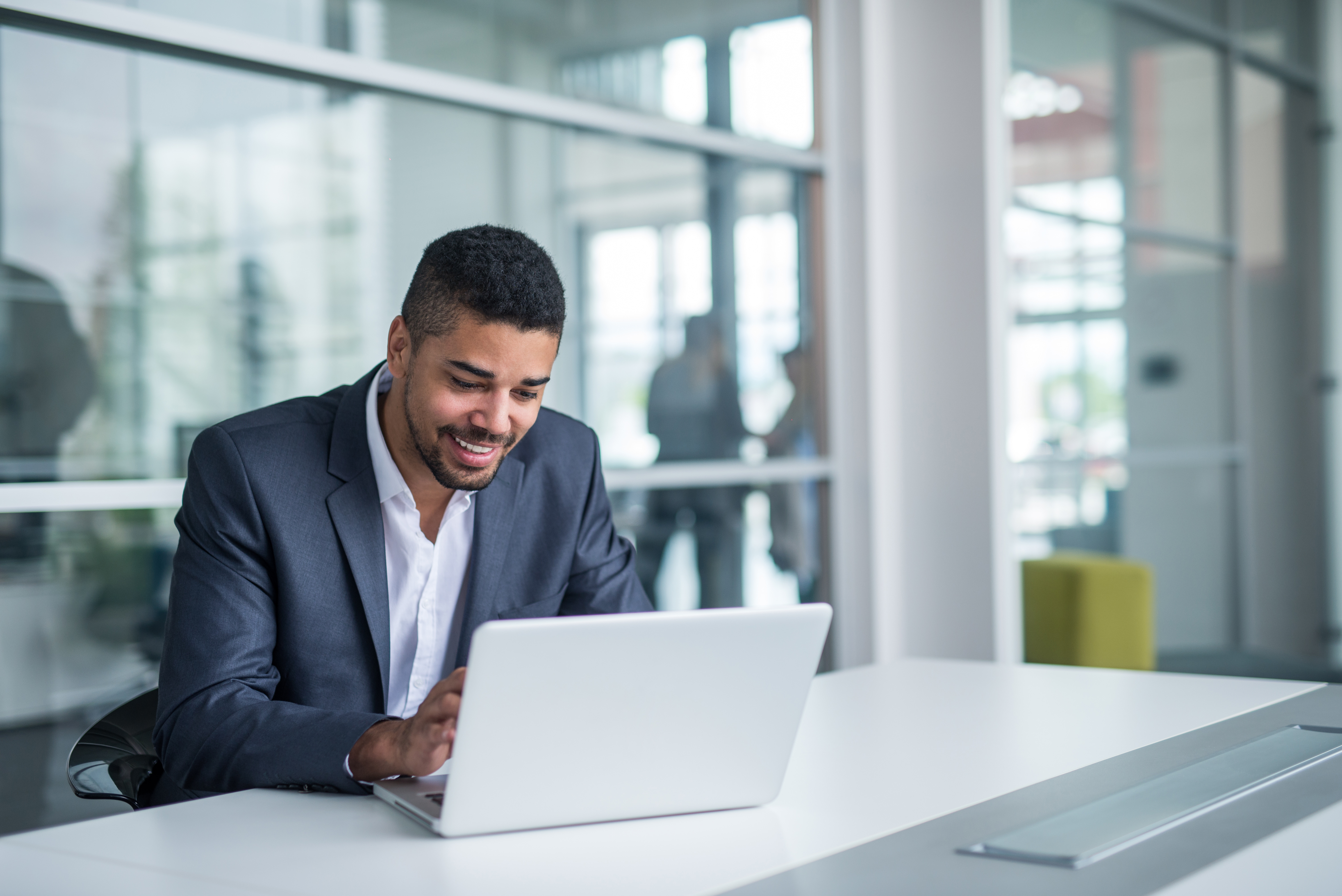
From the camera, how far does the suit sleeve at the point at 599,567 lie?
2.07 metres

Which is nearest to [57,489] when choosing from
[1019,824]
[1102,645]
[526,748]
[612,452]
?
[612,452]

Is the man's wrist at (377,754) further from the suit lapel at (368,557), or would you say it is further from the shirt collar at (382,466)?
the shirt collar at (382,466)

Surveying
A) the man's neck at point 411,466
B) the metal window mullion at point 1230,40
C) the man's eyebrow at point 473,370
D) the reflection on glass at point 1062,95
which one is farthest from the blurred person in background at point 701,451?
the metal window mullion at point 1230,40

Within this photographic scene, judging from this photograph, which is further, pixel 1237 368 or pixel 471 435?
pixel 1237 368

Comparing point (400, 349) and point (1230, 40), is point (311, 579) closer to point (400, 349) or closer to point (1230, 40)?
point (400, 349)

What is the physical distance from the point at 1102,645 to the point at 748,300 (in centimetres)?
181

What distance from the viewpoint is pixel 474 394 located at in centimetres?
177

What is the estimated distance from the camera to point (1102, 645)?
15.2 ft

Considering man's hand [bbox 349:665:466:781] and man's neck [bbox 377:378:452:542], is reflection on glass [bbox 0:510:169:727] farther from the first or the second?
man's hand [bbox 349:665:466:781]

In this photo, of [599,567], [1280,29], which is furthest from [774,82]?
[1280,29]

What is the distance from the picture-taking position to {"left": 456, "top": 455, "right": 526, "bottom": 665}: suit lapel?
1.89 m

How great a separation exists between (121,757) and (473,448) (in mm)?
609

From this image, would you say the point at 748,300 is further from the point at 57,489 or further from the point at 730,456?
the point at 57,489

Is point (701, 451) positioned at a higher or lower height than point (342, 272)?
lower
